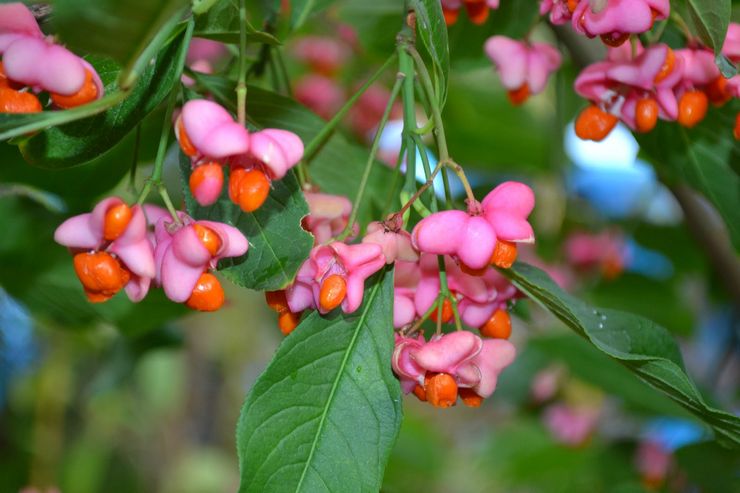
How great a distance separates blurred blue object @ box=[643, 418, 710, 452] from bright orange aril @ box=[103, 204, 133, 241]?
1096 millimetres

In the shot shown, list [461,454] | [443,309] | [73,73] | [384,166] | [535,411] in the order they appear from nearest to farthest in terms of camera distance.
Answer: [73,73], [443,309], [384,166], [535,411], [461,454]

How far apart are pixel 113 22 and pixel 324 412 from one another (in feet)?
0.94

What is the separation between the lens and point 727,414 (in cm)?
60

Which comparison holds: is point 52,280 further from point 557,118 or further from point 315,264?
point 557,118

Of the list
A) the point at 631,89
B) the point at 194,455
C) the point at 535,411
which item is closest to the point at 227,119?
the point at 631,89

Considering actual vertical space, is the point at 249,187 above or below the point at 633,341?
above

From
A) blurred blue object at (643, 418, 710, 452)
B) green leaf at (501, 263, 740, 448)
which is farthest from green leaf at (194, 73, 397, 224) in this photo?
blurred blue object at (643, 418, 710, 452)

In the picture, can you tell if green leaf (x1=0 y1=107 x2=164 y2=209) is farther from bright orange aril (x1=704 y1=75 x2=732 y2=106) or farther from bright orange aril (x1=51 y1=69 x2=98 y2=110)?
bright orange aril (x1=704 y1=75 x2=732 y2=106)

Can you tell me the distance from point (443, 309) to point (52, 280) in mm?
529

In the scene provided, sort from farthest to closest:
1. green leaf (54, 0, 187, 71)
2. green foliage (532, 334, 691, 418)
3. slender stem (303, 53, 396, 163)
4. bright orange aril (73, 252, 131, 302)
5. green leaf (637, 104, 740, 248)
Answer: green foliage (532, 334, 691, 418), green leaf (637, 104, 740, 248), slender stem (303, 53, 396, 163), bright orange aril (73, 252, 131, 302), green leaf (54, 0, 187, 71)

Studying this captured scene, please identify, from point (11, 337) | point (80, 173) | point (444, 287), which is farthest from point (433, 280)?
point (11, 337)

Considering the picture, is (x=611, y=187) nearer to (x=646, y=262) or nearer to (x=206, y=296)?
(x=646, y=262)

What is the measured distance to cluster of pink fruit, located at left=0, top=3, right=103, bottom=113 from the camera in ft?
1.75

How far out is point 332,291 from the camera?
60 cm
